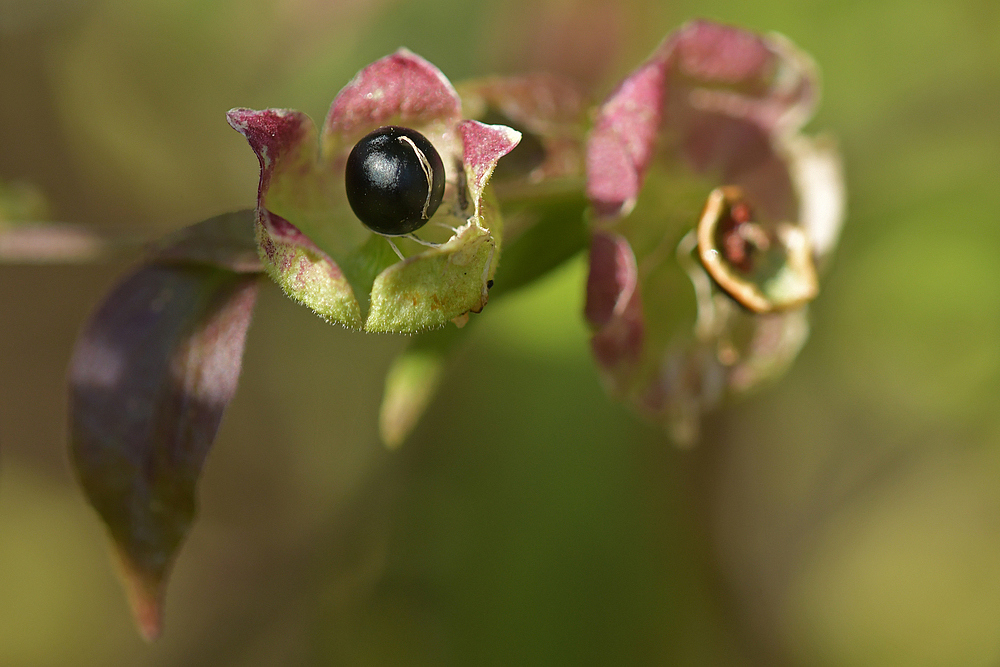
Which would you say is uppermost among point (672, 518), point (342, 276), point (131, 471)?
point (342, 276)

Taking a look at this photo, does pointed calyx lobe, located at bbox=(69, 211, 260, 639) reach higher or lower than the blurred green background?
higher

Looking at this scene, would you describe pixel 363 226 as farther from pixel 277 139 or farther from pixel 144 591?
pixel 144 591

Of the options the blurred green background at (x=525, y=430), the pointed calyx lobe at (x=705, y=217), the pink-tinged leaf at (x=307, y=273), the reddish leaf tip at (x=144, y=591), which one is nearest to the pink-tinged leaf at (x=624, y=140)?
the pointed calyx lobe at (x=705, y=217)

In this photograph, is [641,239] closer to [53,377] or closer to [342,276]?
[342,276]

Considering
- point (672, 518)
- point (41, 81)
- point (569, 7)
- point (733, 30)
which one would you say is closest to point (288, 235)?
point (733, 30)

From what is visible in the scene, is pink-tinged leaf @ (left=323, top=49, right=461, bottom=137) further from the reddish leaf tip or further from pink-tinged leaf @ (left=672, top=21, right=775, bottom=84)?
the reddish leaf tip

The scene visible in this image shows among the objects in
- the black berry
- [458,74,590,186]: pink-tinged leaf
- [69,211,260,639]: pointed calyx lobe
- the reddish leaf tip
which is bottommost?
the reddish leaf tip

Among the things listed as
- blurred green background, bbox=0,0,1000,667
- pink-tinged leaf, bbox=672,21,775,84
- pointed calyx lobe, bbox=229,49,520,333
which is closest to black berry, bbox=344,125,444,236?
pointed calyx lobe, bbox=229,49,520,333
